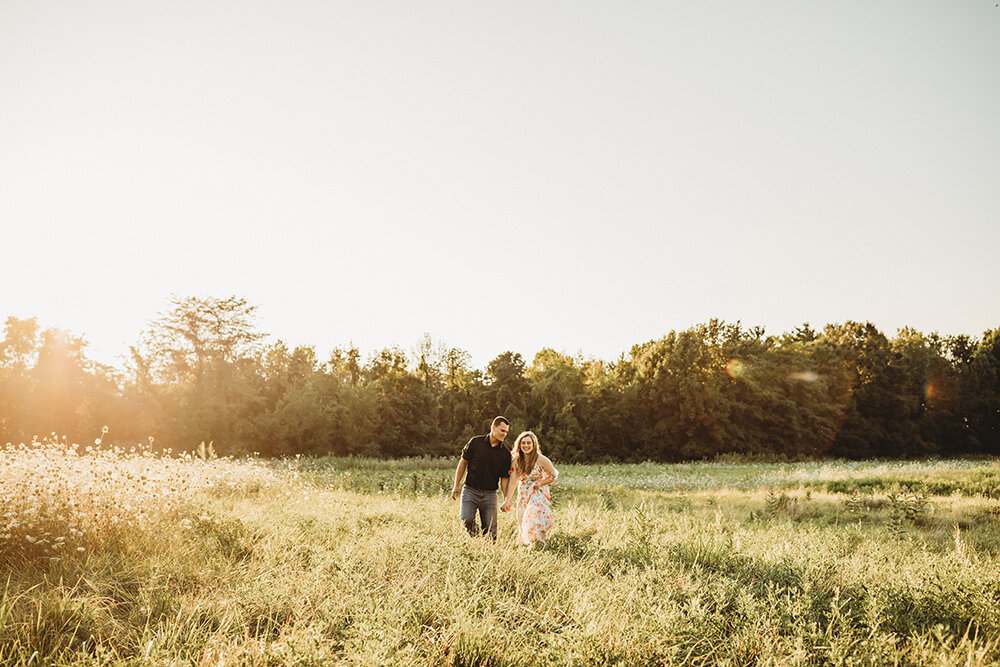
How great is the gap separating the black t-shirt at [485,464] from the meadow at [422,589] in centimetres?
79

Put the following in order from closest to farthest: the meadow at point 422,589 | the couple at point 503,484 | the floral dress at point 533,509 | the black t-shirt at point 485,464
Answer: the meadow at point 422,589 → the floral dress at point 533,509 → the couple at point 503,484 → the black t-shirt at point 485,464

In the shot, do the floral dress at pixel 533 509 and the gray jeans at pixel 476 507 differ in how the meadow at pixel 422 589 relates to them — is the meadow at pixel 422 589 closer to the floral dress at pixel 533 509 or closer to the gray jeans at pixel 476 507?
the floral dress at pixel 533 509

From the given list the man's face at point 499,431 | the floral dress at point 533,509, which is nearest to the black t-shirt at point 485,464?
the man's face at point 499,431

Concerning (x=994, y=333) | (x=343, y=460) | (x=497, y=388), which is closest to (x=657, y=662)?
(x=343, y=460)

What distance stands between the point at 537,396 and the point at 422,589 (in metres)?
40.8

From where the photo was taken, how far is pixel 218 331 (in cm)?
4181

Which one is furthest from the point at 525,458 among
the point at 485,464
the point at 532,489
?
the point at 485,464

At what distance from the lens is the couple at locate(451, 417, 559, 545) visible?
25.9ft

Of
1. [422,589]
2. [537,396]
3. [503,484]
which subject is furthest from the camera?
[537,396]

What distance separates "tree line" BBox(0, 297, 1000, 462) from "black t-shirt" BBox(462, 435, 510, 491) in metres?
27.1

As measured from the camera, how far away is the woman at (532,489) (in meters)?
7.81

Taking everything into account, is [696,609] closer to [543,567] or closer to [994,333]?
[543,567]

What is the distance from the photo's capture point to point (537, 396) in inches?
1795

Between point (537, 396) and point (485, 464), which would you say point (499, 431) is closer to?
point (485, 464)
